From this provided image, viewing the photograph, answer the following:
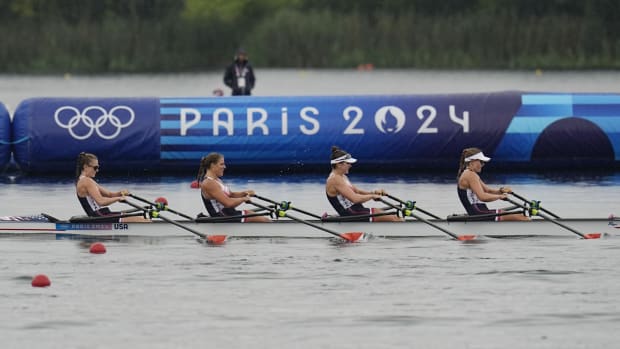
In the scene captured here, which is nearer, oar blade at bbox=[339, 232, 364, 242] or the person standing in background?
oar blade at bbox=[339, 232, 364, 242]

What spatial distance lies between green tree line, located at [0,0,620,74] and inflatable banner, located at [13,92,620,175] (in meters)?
45.1

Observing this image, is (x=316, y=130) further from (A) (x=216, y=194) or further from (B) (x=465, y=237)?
(B) (x=465, y=237)

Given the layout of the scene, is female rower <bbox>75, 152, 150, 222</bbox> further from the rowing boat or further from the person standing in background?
the person standing in background

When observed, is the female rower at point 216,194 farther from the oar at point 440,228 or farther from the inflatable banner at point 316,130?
the inflatable banner at point 316,130

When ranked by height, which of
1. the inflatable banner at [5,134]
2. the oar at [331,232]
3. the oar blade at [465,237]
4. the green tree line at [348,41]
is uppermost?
the green tree line at [348,41]

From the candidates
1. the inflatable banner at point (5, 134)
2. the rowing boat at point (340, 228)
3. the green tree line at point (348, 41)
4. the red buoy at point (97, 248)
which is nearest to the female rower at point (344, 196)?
the rowing boat at point (340, 228)

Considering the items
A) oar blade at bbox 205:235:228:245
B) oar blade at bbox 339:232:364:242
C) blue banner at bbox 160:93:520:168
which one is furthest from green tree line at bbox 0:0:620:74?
oar blade at bbox 205:235:228:245

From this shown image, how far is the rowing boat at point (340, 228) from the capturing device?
949 inches

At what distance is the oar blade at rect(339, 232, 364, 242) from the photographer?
950 inches

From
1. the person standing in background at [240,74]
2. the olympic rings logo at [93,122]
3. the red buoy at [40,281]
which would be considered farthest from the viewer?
the person standing in background at [240,74]

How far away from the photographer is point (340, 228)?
24.2 metres

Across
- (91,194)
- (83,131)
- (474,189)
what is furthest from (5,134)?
(474,189)

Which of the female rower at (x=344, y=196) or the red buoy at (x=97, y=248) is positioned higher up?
the female rower at (x=344, y=196)

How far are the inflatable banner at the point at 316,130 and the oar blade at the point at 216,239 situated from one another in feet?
31.2
